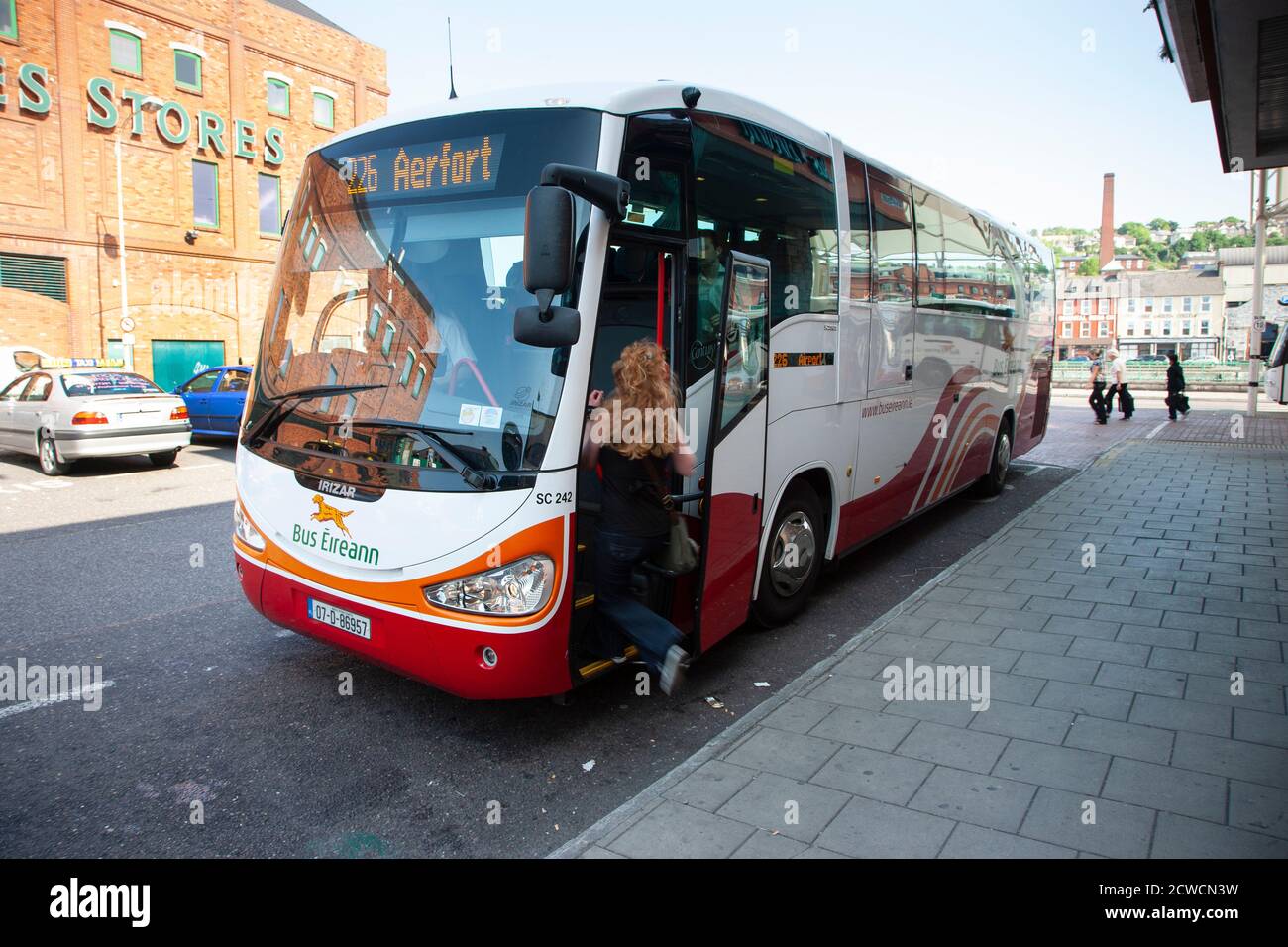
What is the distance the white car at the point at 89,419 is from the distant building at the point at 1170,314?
105193 mm

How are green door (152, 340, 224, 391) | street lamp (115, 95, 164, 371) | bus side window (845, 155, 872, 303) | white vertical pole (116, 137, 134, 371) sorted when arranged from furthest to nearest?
green door (152, 340, 224, 391)
street lamp (115, 95, 164, 371)
white vertical pole (116, 137, 134, 371)
bus side window (845, 155, 872, 303)

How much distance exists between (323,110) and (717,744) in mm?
32091

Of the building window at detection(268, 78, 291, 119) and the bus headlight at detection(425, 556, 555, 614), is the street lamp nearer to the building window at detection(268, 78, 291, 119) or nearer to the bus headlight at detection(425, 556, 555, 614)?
the building window at detection(268, 78, 291, 119)

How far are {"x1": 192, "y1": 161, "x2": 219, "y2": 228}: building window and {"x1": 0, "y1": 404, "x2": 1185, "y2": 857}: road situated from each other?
23.1 meters

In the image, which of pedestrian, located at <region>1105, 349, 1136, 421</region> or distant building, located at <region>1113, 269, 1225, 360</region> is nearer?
pedestrian, located at <region>1105, 349, 1136, 421</region>

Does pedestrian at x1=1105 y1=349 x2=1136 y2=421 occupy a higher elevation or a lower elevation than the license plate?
higher

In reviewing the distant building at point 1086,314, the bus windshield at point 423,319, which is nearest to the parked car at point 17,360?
the bus windshield at point 423,319

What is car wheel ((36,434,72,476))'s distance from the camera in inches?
510

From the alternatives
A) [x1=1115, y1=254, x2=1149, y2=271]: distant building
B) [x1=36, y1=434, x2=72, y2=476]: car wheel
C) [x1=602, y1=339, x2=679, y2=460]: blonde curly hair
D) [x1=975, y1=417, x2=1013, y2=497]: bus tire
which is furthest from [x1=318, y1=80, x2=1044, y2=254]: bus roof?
[x1=1115, y1=254, x2=1149, y2=271]: distant building

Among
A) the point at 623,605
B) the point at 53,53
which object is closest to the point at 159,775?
the point at 623,605

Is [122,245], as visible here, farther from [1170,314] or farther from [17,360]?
[1170,314]

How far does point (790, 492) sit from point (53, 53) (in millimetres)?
27283

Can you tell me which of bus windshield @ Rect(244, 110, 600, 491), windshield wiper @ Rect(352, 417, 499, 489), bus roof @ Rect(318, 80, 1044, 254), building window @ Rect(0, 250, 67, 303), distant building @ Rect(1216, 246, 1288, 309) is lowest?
windshield wiper @ Rect(352, 417, 499, 489)

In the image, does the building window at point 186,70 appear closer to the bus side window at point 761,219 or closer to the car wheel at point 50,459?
the car wheel at point 50,459
